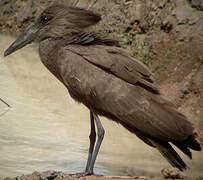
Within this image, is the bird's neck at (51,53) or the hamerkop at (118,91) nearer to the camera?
the hamerkop at (118,91)

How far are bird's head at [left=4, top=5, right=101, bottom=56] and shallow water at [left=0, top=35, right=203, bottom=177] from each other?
2.07 m

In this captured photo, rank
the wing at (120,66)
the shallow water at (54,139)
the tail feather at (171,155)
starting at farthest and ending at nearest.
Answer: the shallow water at (54,139) → the wing at (120,66) → the tail feather at (171,155)

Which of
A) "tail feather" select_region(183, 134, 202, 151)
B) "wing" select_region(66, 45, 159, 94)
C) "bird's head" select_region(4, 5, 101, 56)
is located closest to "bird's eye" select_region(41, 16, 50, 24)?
"bird's head" select_region(4, 5, 101, 56)

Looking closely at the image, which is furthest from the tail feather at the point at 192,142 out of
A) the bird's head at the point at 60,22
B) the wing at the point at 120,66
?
the bird's head at the point at 60,22

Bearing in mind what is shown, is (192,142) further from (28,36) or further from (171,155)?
(28,36)

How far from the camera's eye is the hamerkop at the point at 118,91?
4562 mm

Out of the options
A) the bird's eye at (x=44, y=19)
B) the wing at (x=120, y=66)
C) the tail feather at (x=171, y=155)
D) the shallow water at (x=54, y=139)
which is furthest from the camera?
the shallow water at (x=54, y=139)

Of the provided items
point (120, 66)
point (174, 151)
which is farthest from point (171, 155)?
point (120, 66)

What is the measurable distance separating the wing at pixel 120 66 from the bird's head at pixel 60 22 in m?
0.51

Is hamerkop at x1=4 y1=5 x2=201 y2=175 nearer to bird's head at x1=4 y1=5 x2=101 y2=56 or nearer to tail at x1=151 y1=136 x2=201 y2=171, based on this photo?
tail at x1=151 y1=136 x2=201 y2=171

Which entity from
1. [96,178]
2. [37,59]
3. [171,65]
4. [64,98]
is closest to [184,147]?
[96,178]

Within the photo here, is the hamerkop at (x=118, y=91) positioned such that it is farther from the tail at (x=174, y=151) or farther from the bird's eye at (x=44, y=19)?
the bird's eye at (x=44, y=19)

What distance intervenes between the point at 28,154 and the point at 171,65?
3945 millimetres

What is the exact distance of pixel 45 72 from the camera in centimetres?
1113
